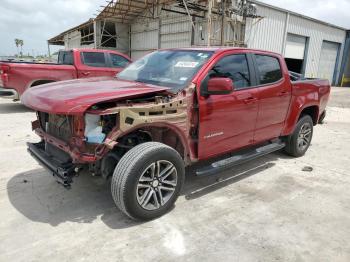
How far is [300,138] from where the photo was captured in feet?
18.2

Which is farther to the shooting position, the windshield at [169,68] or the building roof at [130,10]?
the building roof at [130,10]

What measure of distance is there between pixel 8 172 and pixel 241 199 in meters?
3.35

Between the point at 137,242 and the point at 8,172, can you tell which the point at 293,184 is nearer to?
the point at 137,242

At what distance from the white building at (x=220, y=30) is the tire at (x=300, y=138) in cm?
1087

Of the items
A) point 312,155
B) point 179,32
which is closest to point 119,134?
point 312,155

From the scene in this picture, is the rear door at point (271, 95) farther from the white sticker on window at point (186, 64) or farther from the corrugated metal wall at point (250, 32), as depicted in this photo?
the corrugated metal wall at point (250, 32)

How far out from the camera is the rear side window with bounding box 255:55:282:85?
440 centimetres

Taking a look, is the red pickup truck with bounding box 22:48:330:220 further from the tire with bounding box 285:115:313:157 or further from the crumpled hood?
the tire with bounding box 285:115:313:157

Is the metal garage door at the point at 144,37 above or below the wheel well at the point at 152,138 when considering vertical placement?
above

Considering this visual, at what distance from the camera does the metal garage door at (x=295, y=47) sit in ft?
66.7

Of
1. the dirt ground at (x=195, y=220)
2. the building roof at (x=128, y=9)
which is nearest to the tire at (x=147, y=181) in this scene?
the dirt ground at (x=195, y=220)

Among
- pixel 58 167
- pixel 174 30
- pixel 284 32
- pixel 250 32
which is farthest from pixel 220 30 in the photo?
pixel 58 167

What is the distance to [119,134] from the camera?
2.90 meters

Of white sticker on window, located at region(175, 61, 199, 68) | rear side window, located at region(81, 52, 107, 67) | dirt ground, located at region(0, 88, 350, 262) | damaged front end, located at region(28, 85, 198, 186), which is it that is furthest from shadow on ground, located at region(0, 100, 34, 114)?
white sticker on window, located at region(175, 61, 199, 68)
